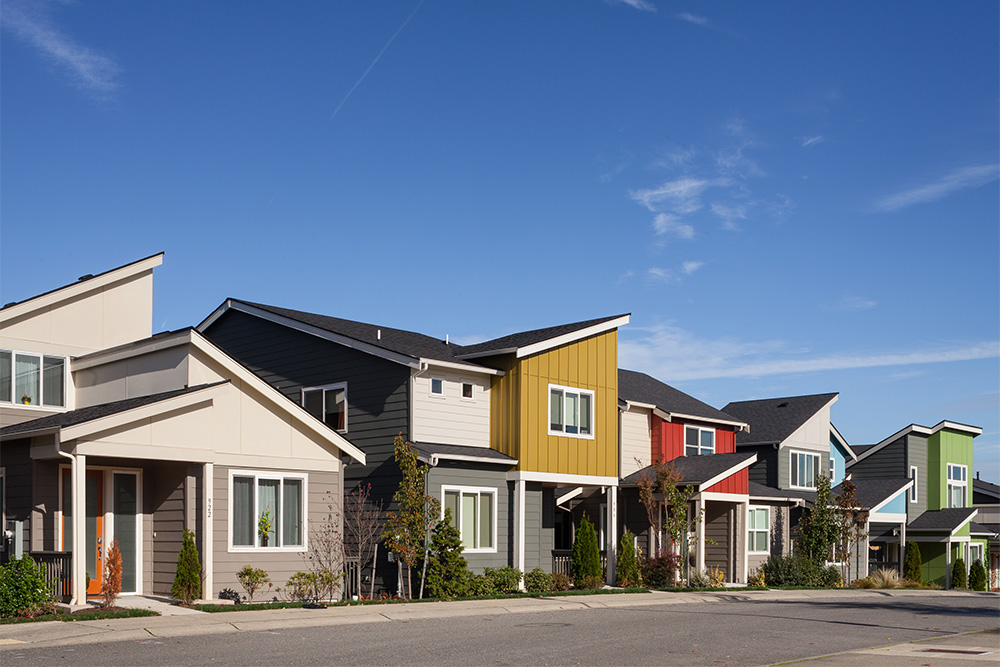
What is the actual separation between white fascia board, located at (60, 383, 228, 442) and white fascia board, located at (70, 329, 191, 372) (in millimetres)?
1731

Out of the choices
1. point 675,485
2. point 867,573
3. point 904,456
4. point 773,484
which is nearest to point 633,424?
point 675,485

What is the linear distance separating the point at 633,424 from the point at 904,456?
21065 mm

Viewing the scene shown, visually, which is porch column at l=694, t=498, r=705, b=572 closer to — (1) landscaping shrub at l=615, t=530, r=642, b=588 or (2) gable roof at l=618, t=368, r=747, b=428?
(1) landscaping shrub at l=615, t=530, r=642, b=588

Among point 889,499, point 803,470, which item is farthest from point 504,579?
point 889,499

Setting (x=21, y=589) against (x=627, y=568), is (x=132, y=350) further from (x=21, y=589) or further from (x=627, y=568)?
(x=627, y=568)

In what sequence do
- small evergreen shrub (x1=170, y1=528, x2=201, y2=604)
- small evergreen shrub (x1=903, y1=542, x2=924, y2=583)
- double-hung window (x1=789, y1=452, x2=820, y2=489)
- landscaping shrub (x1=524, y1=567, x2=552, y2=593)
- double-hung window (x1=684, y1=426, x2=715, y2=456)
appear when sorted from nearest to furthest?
small evergreen shrub (x1=170, y1=528, x2=201, y2=604) → landscaping shrub (x1=524, y1=567, x2=552, y2=593) → double-hung window (x1=684, y1=426, x2=715, y2=456) → double-hung window (x1=789, y1=452, x2=820, y2=489) → small evergreen shrub (x1=903, y1=542, x2=924, y2=583)

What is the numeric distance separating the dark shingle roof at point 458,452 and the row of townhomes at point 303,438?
0.09 metres

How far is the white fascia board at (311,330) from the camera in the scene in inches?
1035

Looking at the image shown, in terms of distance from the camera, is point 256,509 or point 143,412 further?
point 256,509

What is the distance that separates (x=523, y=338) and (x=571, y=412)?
2495mm

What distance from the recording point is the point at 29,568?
17469 mm

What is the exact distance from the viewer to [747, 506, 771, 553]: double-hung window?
36.8 metres

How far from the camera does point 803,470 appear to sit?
141ft

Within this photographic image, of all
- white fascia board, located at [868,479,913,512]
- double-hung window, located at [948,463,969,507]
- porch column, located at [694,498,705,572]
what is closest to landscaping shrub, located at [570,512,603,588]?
porch column, located at [694,498,705,572]
